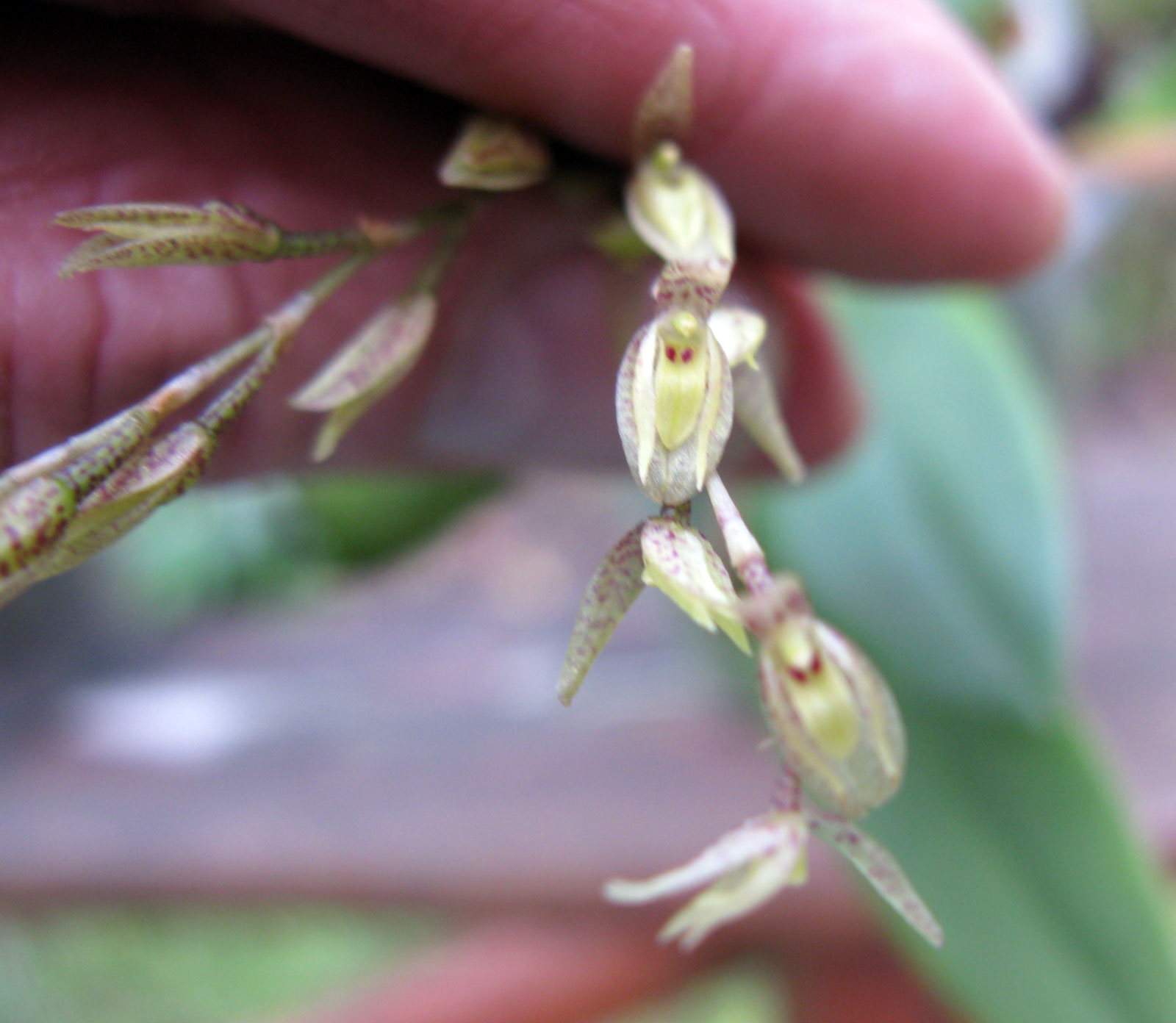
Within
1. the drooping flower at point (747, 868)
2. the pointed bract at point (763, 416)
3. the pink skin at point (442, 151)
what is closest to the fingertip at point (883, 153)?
the pink skin at point (442, 151)

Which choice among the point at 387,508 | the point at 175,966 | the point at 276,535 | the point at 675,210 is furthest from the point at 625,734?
the point at 175,966

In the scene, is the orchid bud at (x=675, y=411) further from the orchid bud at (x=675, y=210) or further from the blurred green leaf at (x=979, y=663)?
the blurred green leaf at (x=979, y=663)

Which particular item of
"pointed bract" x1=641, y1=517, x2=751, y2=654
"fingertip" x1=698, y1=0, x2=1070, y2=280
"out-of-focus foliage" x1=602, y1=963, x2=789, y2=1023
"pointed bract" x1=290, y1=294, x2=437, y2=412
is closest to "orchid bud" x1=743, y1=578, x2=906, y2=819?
"pointed bract" x1=641, y1=517, x2=751, y2=654

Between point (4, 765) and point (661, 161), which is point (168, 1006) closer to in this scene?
point (4, 765)

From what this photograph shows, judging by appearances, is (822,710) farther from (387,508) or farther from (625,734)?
(625,734)

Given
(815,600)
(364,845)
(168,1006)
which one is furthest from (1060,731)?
(168,1006)

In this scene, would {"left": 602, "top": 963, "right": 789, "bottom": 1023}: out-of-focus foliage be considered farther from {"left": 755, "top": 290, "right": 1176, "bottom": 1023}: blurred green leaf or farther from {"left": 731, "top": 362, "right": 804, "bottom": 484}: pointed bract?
{"left": 731, "top": 362, "right": 804, "bottom": 484}: pointed bract

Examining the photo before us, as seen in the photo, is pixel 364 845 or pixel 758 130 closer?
pixel 758 130
